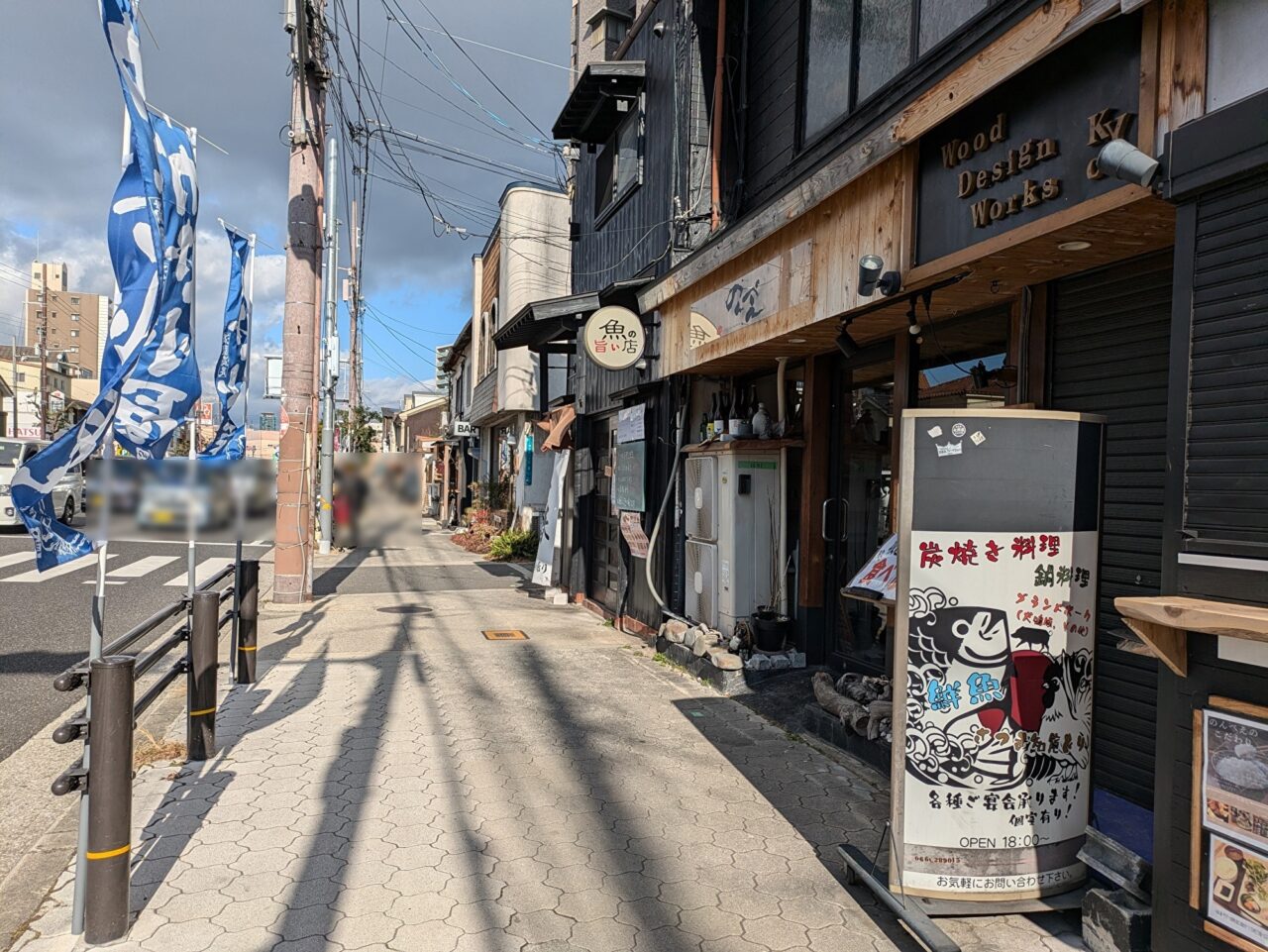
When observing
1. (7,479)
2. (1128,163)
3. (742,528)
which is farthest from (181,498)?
(7,479)

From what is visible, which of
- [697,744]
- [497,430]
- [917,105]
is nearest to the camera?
[917,105]

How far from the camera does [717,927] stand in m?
3.38

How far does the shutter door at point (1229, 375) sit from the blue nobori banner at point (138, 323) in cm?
386

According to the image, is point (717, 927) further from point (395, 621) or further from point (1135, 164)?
point (395, 621)

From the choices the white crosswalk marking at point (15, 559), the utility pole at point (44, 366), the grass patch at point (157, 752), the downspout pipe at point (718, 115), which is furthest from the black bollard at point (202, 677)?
the utility pole at point (44, 366)

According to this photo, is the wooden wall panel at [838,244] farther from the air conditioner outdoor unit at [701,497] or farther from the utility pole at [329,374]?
the utility pole at [329,374]

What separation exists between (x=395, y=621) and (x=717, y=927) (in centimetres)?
770

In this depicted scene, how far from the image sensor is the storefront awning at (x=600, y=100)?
10.2 m

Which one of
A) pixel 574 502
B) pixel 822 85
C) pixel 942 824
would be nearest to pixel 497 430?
pixel 574 502

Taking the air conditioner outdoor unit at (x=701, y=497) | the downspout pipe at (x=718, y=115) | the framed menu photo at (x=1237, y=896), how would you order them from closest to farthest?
1. the framed menu photo at (x=1237, y=896)
2. the air conditioner outdoor unit at (x=701, y=497)
3. the downspout pipe at (x=718, y=115)

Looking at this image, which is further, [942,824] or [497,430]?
[497,430]

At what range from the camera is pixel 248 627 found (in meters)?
6.96

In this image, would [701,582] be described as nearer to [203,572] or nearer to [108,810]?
[108,810]

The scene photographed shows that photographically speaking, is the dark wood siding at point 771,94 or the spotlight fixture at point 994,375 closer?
the spotlight fixture at point 994,375
